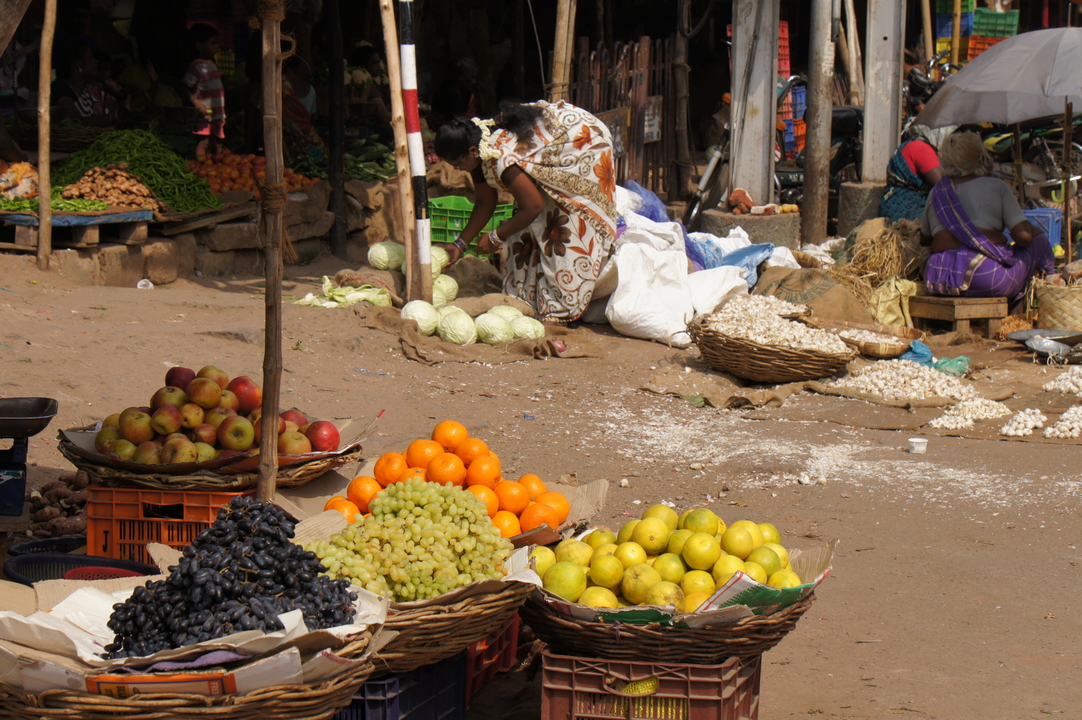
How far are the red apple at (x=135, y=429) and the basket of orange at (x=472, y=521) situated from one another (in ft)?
2.20

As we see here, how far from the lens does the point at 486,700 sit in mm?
3018

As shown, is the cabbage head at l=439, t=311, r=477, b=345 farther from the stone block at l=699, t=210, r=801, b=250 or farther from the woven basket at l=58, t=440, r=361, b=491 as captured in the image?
the woven basket at l=58, t=440, r=361, b=491

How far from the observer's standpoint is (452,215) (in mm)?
8883

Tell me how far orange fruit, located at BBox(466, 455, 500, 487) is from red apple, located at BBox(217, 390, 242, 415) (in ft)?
2.88

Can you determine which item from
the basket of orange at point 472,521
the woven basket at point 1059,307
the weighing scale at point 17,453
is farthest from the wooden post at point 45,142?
the woven basket at point 1059,307

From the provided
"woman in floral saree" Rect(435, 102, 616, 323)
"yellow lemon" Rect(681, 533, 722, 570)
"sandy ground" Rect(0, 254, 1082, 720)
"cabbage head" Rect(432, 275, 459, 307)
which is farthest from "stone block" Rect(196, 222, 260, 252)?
"yellow lemon" Rect(681, 533, 722, 570)

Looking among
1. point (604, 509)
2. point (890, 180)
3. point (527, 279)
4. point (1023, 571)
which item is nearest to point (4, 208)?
point (527, 279)

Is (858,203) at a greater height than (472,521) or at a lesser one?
greater

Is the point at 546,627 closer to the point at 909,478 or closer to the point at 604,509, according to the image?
the point at 604,509

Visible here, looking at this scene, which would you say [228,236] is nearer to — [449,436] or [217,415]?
[217,415]

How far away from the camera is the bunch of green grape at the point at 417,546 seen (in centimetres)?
248

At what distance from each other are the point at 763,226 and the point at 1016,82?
237 centimetres

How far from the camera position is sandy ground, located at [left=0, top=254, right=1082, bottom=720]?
316 centimetres

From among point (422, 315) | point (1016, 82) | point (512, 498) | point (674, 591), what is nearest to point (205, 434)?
point (512, 498)
